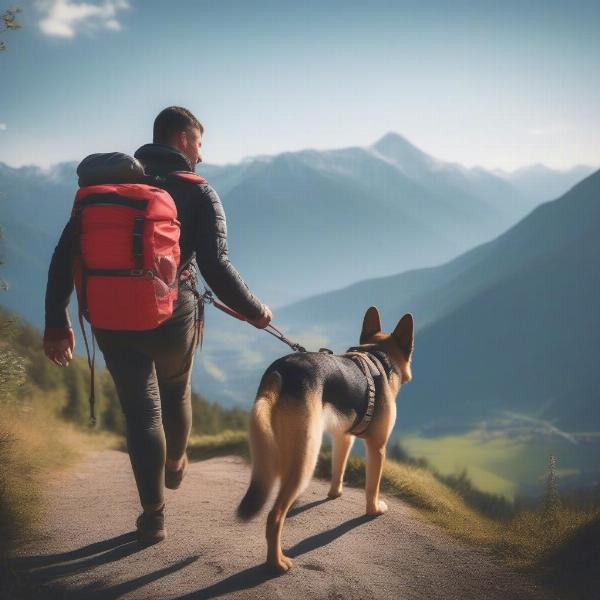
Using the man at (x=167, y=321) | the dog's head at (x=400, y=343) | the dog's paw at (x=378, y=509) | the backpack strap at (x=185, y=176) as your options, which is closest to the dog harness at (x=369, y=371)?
the dog's head at (x=400, y=343)

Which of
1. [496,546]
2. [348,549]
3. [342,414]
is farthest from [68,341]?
[496,546]

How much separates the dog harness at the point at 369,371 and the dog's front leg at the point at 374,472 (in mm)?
273

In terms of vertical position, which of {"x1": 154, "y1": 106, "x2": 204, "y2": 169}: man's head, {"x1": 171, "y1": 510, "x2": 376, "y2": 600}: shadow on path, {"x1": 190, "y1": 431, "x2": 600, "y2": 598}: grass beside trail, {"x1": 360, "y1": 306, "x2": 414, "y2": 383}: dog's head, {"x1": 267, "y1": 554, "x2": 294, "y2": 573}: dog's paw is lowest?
{"x1": 190, "y1": 431, "x2": 600, "y2": 598}: grass beside trail

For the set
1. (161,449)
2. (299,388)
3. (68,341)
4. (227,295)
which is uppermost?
(227,295)

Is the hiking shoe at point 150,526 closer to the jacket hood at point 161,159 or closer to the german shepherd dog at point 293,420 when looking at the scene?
the german shepherd dog at point 293,420

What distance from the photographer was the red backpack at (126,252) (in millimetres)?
3547

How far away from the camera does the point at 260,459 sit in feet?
12.0

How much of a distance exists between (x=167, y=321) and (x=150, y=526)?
5.53ft

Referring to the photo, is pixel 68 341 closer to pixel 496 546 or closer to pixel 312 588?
pixel 312 588

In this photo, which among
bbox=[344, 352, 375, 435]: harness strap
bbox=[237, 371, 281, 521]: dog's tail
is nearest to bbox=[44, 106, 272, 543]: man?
bbox=[237, 371, 281, 521]: dog's tail

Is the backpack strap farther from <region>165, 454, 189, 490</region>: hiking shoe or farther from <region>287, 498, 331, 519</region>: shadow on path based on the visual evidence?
<region>287, 498, 331, 519</region>: shadow on path

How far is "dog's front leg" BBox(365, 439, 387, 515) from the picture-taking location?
503cm

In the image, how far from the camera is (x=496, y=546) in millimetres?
4703

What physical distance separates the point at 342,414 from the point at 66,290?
234cm
